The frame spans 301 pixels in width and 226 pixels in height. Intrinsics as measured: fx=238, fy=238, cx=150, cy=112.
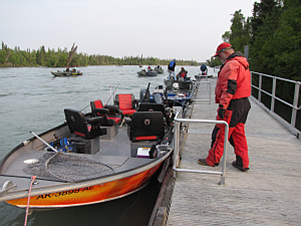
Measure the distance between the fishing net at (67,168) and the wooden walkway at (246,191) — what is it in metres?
1.11

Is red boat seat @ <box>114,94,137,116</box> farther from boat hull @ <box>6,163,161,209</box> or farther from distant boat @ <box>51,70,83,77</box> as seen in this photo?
distant boat @ <box>51,70,83,77</box>

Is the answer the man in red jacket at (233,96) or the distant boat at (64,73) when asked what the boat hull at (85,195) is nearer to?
the man in red jacket at (233,96)

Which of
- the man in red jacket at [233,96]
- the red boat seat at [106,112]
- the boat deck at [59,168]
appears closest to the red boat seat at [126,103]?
the red boat seat at [106,112]

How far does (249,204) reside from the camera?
2664 millimetres

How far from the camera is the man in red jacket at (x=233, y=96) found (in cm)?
289

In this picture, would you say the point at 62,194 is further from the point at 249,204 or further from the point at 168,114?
the point at 168,114

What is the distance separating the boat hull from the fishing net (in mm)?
198

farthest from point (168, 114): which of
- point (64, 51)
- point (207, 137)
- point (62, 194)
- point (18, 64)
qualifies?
point (64, 51)

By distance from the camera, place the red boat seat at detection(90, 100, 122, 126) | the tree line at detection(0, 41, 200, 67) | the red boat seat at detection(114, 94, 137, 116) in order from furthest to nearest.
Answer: the tree line at detection(0, 41, 200, 67)
the red boat seat at detection(114, 94, 137, 116)
the red boat seat at detection(90, 100, 122, 126)

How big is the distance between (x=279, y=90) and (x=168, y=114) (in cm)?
1226

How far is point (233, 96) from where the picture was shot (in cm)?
301

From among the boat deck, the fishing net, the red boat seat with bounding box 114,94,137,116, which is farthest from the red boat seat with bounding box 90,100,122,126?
the fishing net

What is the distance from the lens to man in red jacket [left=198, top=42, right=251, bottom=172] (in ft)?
9.48

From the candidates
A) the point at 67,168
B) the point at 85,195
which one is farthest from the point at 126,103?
the point at 85,195
